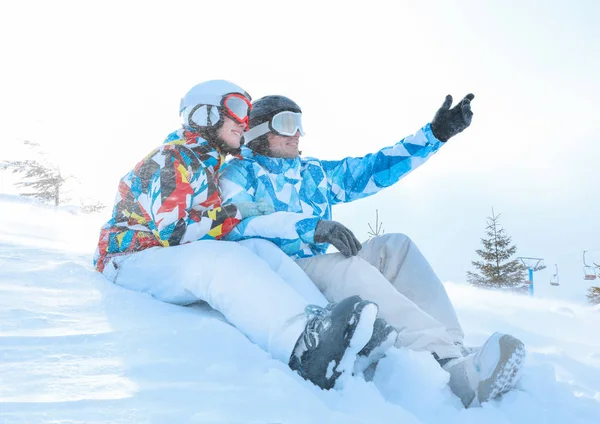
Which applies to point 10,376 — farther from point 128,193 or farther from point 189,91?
point 189,91

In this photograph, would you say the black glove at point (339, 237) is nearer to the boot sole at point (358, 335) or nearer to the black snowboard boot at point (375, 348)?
the black snowboard boot at point (375, 348)

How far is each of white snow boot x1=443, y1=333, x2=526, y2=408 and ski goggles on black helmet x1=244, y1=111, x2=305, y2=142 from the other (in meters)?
1.96

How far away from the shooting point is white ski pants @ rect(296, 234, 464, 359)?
2.27 meters

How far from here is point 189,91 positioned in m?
3.08

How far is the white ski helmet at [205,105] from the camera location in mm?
2980

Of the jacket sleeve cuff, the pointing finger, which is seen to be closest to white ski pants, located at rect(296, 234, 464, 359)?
the jacket sleeve cuff

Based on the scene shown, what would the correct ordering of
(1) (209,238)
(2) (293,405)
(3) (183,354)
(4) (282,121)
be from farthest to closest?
1. (4) (282,121)
2. (1) (209,238)
3. (3) (183,354)
4. (2) (293,405)

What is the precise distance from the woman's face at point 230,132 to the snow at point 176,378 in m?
1.06

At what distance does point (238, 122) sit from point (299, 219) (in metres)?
0.82

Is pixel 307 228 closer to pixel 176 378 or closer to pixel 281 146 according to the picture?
pixel 281 146

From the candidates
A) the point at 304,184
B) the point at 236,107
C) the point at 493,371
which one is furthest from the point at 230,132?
the point at 493,371

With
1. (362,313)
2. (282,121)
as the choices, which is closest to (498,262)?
(282,121)

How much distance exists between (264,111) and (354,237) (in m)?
1.36

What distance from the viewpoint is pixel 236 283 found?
6.89ft
